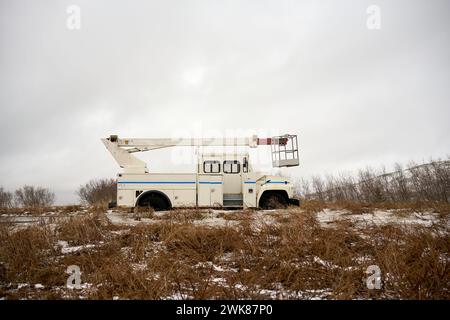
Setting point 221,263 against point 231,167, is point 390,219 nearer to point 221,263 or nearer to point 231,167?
point 221,263

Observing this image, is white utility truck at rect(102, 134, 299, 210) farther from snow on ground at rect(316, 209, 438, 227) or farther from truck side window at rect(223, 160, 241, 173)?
snow on ground at rect(316, 209, 438, 227)

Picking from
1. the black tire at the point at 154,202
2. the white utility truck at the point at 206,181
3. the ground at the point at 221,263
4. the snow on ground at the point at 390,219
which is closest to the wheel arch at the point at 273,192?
the white utility truck at the point at 206,181

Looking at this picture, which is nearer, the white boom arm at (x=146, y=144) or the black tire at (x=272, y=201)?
the black tire at (x=272, y=201)

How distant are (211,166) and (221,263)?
7.44m

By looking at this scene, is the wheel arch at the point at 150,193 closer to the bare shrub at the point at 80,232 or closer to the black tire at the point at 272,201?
the black tire at the point at 272,201

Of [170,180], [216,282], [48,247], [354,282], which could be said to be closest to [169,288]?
[216,282]

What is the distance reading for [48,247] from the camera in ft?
14.3

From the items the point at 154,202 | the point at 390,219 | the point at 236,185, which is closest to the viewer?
the point at 390,219

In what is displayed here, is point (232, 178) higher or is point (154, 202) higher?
point (232, 178)

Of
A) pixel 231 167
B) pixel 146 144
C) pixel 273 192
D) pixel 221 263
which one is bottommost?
pixel 221 263

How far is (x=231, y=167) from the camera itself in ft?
36.3

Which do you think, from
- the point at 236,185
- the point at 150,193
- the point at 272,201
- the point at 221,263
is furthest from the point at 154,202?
the point at 221,263

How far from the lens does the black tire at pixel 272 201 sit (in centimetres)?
1036
